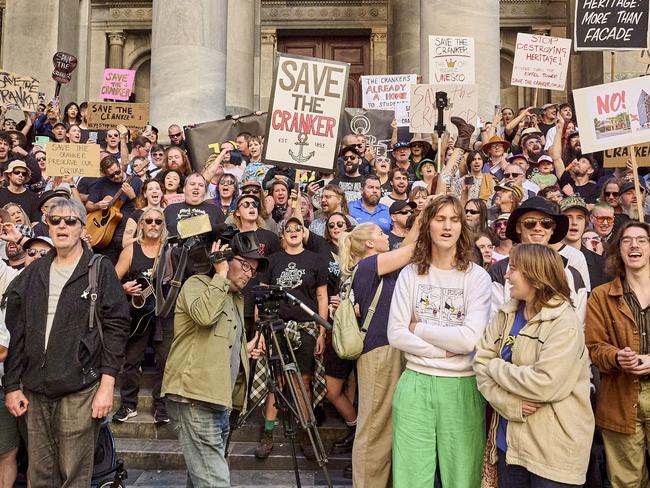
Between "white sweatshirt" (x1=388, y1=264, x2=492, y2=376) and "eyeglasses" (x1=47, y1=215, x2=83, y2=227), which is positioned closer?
"white sweatshirt" (x1=388, y1=264, x2=492, y2=376)

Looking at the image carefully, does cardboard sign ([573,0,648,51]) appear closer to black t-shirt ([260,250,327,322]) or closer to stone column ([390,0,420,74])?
black t-shirt ([260,250,327,322])

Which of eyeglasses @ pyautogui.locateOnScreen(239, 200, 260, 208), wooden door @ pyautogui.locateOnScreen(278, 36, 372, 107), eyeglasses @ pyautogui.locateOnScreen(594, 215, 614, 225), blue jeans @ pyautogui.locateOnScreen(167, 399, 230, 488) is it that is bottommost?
blue jeans @ pyautogui.locateOnScreen(167, 399, 230, 488)

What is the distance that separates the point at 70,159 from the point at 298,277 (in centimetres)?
358

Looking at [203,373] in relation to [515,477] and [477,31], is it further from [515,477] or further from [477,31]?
[477,31]

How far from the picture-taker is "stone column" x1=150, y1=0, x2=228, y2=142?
11258 mm

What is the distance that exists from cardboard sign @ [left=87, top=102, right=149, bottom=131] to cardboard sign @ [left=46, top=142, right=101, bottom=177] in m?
4.30

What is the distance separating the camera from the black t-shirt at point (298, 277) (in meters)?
6.22

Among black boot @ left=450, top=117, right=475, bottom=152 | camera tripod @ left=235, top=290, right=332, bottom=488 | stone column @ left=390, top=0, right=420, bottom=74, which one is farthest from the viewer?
stone column @ left=390, top=0, right=420, bottom=74

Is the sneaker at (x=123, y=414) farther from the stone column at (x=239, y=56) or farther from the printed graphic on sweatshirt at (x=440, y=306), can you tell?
the stone column at (x=239, y=56)

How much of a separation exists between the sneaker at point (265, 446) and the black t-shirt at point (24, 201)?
4.04m

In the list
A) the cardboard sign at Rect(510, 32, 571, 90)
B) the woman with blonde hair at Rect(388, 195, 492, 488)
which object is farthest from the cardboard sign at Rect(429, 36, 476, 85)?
the woman with blonde hair at Rect(388, 195, 492, 488)

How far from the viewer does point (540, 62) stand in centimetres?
1164

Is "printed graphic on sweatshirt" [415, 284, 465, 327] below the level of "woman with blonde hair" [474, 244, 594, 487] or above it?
above

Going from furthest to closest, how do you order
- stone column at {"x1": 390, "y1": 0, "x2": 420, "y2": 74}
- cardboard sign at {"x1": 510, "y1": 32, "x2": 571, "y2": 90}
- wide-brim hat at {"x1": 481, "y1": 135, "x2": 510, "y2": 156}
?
stone column at {"x1": 390, "y1": 0, "x2": 420, "y2": 74} < cardboard sign at {"x1": 510, "y1": 32, "x2": 571, "y2": 90} < wide-brim hat at {"x1": 481, "y1": 135, "x2": 510, "y2": 156}
